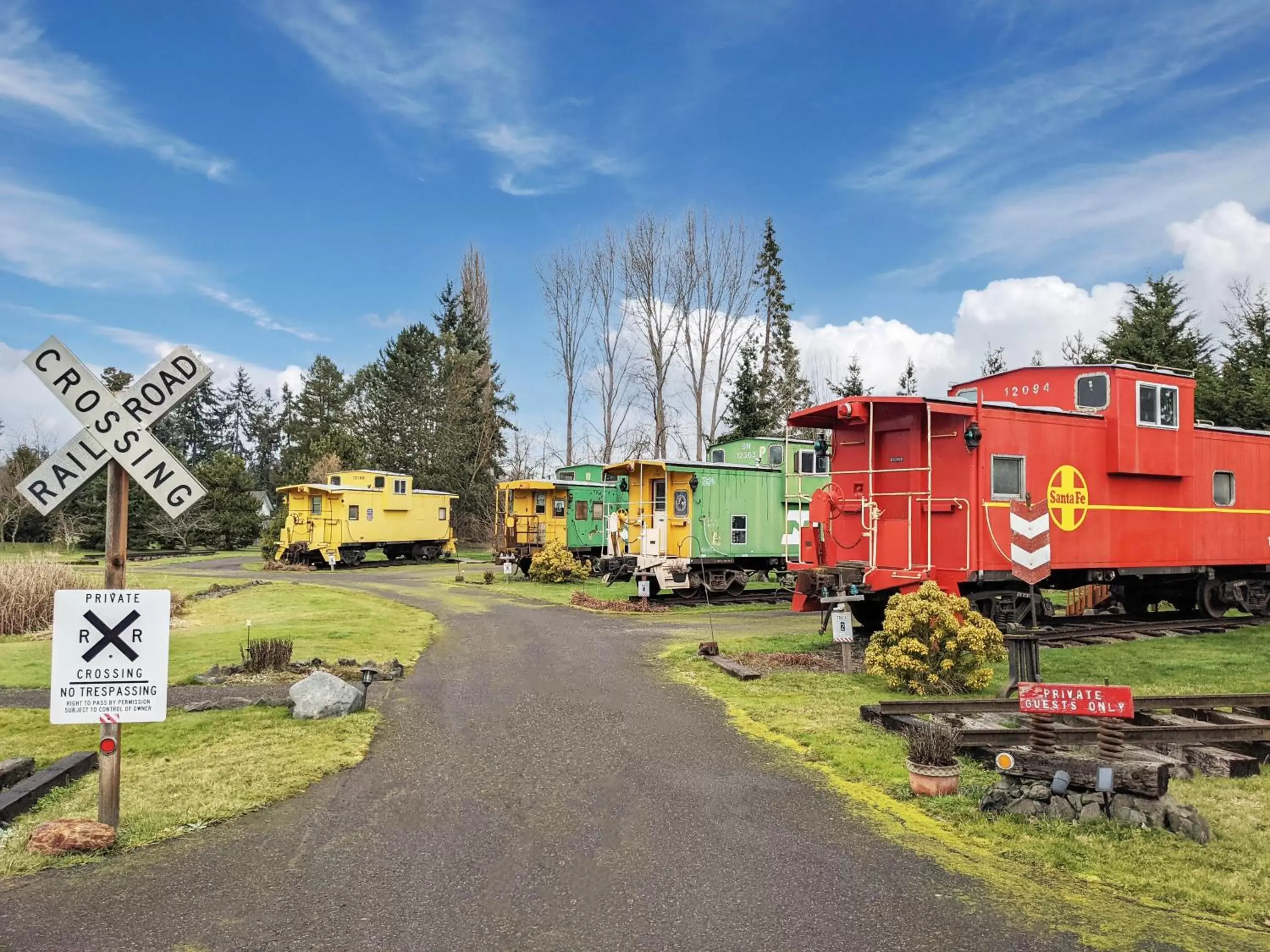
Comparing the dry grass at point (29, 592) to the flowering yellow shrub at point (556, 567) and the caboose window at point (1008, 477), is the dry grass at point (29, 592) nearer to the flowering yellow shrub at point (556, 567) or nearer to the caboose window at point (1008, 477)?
the flowering yellow shrub at point (556, 567)

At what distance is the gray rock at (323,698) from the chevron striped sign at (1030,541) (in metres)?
7.00

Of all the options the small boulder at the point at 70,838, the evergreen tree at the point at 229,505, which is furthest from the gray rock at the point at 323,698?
the evergreen tree at the point at 229,505

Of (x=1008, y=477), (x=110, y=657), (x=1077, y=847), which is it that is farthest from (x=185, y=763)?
(x=1008, y=477)

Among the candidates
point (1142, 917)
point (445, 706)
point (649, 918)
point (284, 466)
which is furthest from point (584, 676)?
point (284, 466)

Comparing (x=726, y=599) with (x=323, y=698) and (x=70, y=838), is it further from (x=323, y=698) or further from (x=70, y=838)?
(x=70, y=838)

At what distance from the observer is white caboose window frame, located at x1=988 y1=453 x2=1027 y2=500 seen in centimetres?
1187

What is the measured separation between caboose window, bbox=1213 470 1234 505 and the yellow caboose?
29.4m

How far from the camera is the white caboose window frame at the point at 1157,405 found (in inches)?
527

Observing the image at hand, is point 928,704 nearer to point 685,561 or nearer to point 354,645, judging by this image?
point 354,645

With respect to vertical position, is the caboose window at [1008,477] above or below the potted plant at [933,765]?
above

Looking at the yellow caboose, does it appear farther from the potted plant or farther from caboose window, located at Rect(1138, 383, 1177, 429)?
the potted plant

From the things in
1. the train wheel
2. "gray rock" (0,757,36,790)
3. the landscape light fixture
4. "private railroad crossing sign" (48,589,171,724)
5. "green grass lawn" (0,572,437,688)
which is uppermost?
"private railroad crossing sign" (48,589,171,724)

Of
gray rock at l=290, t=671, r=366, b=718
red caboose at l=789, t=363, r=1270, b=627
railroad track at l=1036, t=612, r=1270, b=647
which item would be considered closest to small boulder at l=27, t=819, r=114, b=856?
gray rock at l=290, t=671, r=366, b=718

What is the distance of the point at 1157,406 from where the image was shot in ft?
44.6
